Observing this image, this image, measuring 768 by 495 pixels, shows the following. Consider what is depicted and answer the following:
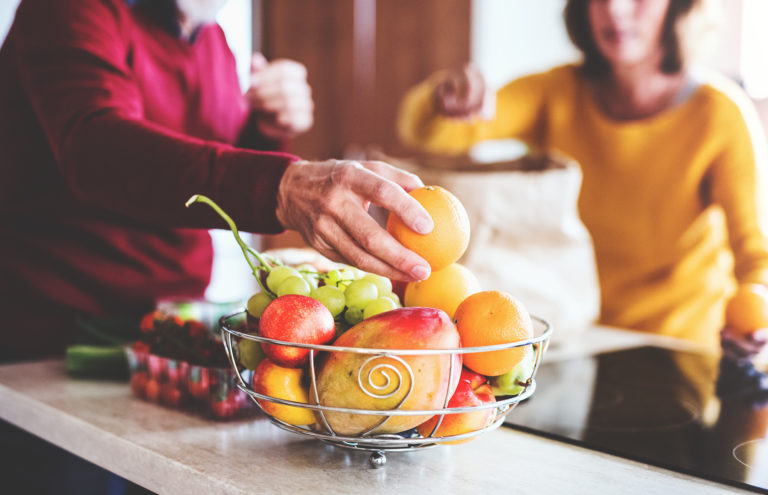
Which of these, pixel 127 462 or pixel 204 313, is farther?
pixel 204 313

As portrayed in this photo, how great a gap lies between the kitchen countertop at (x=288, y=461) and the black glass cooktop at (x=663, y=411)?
0.03m

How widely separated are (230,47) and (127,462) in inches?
35.6

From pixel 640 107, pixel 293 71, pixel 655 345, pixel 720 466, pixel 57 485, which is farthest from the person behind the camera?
pixel 640 107

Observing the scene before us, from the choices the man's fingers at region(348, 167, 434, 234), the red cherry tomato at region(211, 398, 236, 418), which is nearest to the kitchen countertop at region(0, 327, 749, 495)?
the red cherry tomato at region(211, 398, 236, 418)

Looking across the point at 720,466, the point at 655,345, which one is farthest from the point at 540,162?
the point at 720,466

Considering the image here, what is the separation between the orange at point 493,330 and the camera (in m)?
A: 0.57

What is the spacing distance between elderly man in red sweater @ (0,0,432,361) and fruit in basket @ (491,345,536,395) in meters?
0.12

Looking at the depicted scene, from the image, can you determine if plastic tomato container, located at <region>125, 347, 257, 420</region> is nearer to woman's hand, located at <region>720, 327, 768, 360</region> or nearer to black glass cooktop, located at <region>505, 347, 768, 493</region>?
black glass cooktop, located at <region>505, 347, 768, 493</region>

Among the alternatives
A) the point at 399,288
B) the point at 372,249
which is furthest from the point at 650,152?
the point at 372,249

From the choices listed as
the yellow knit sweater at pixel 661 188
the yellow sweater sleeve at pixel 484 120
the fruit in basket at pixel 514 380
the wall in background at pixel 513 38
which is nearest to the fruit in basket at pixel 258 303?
the fruit in basket at pixel 514 380

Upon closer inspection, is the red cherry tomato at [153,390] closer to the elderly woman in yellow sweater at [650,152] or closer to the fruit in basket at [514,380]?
the fruit in basket at [514,380]

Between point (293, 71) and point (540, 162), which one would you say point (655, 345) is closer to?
point (540, 162)

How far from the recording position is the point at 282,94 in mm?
1169

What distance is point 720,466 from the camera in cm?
64
